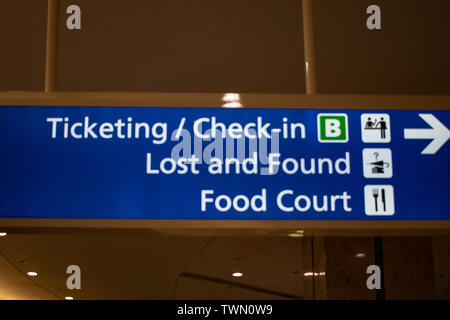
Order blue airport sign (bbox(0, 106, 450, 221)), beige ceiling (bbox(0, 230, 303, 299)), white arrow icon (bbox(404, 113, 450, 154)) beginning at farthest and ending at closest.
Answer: beige ceiling (bbox(0, 230, 303, 299)) < white arrow icon (bbox(404, 113, 450, 154)) < blue airport sign (bbox(0, 106, 450, 221))

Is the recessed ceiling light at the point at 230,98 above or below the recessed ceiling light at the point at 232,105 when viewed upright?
above

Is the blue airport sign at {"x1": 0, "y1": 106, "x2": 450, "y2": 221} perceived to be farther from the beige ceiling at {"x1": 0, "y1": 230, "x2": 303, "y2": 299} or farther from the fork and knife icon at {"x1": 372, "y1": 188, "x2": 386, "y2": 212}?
the beige ceiling at {"x1": 0, "y1": 230, "x2": 303, "y2": 299}

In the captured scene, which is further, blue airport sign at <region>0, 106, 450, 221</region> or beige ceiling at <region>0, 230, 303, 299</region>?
beige ceiling at <region>0, 230, 303, 299</region>

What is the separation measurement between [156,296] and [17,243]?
470 cm

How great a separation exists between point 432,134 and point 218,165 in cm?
78

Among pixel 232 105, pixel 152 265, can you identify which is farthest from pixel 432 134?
pixel 152 265

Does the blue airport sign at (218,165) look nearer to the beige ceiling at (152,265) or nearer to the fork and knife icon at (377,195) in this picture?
the fork and knife icon at (377,195)

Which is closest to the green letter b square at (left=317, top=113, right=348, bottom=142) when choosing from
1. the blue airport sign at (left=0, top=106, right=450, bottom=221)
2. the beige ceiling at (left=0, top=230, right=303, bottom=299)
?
the blue airport sign at (left=0, top=106, right=450, bottom=221)

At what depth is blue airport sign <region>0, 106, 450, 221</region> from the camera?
7.97 ft

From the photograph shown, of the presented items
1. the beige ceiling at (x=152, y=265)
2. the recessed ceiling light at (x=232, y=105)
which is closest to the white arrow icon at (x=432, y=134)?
the recessed ceiling light at (x=232, y=105)

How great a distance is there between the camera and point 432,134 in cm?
256

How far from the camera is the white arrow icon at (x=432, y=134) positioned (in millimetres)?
2533

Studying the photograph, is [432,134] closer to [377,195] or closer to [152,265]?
[377,195]

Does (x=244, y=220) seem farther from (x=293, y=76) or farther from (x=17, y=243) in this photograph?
(x=17, y=243)
